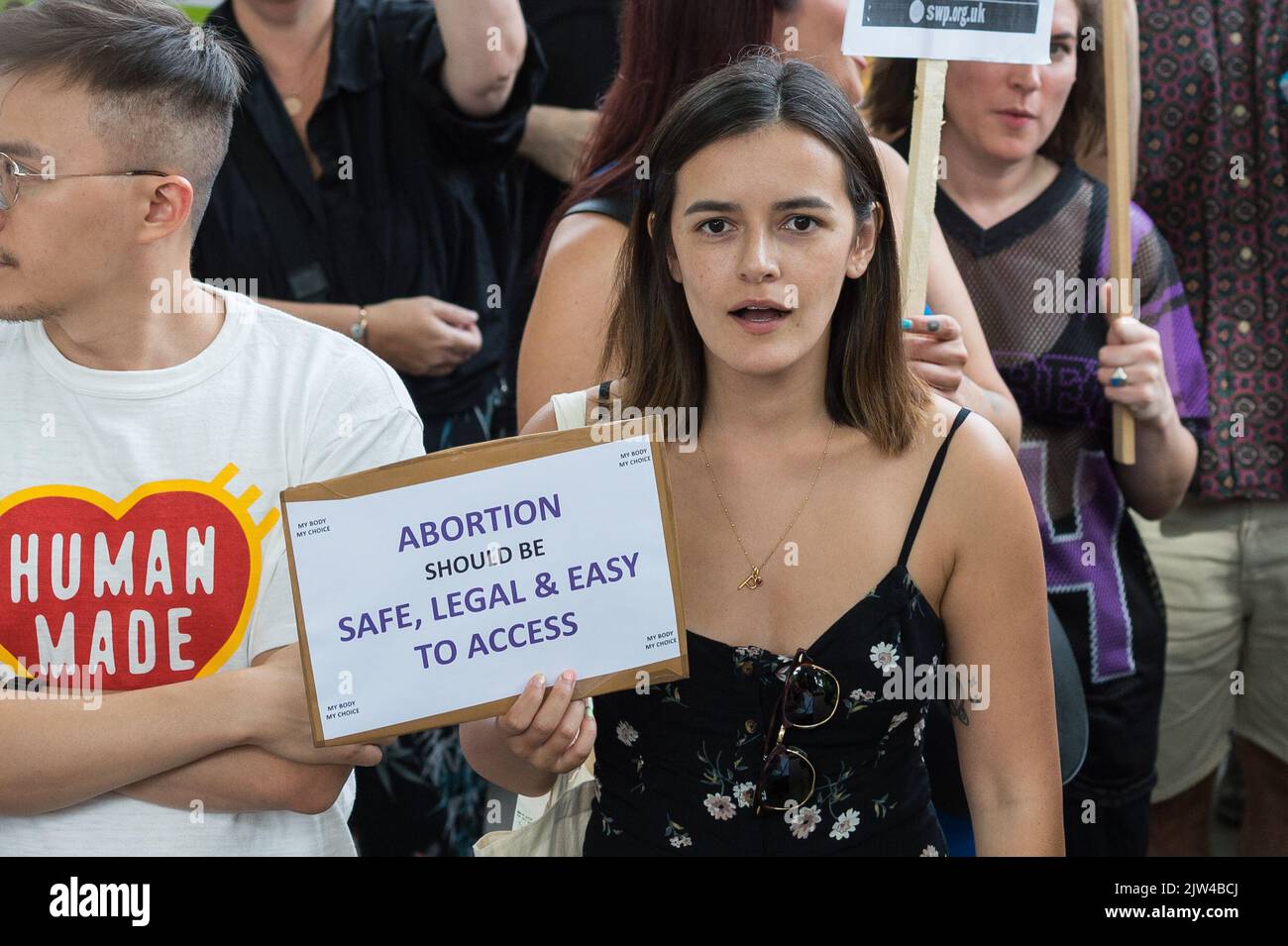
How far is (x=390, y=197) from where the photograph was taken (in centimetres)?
303

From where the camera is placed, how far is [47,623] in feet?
5.89

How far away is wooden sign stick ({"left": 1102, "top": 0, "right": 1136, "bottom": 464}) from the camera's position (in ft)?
7.76

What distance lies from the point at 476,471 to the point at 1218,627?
2.14m

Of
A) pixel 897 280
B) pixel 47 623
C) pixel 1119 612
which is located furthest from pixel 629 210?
pixel 1119 612

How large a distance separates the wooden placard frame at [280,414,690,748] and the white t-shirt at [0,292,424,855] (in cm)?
23

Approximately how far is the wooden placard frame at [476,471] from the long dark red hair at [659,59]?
73cm

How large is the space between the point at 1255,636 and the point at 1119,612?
68 centimetres

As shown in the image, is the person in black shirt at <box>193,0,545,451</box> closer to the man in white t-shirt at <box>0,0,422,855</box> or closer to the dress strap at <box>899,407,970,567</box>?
the man in white t-shirt at <box>0,0,422,855</box>

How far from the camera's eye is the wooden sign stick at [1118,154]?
7.76 ft

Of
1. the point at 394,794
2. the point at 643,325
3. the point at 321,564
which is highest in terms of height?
the point at 643,325

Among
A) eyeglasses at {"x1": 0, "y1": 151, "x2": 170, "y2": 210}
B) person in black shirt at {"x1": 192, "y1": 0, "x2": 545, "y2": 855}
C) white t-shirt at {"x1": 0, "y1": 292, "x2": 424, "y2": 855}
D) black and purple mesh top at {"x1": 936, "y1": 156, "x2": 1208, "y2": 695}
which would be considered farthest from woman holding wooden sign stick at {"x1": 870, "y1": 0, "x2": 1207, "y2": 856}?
eyeglasses at {"x1": 0, "y1": 151, "x2": 170, "y2": 210}

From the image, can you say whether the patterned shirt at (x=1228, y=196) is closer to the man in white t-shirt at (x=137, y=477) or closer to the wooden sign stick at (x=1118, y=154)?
the wooden sign stick at (x=1118, y=154)

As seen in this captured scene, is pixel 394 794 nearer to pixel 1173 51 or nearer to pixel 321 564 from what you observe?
pixel 321 564

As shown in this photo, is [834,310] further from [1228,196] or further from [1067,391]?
[1228,196]
